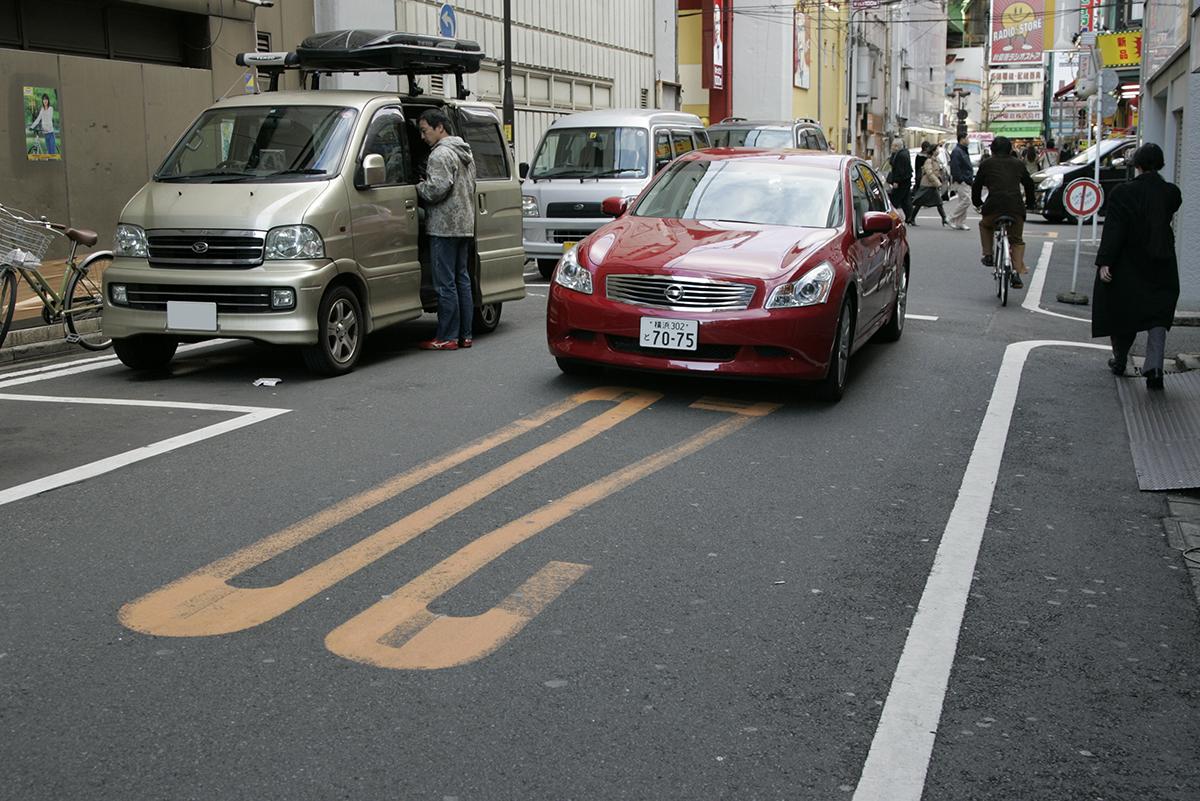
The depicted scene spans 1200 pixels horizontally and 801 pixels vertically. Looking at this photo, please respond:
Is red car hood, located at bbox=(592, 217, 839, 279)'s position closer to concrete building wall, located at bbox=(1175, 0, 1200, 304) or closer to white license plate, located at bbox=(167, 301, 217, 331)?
white license plate, located at bbox=(167, 301, 217, 331)

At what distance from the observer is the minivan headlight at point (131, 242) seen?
9.31 metres

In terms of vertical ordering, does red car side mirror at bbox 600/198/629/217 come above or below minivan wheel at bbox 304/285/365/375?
above

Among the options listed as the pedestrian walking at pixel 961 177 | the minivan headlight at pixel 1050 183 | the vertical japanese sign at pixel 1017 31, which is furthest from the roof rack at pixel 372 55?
the vertical japanese sign at pixel 1017 31

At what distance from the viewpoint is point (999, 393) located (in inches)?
366

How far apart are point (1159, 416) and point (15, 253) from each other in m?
8.21

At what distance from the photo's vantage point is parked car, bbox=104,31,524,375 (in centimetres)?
904

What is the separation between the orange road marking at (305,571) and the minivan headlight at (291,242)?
2.44 m

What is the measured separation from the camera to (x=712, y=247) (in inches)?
346

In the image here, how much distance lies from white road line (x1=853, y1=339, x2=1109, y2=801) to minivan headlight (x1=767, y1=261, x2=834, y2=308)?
1.57 meters

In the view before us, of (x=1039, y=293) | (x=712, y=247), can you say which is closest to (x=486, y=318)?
(x=712, y=247)

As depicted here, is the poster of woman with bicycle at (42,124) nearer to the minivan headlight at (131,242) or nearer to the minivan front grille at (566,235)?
the minivan front grille at (566,235)

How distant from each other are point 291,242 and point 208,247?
576 mm

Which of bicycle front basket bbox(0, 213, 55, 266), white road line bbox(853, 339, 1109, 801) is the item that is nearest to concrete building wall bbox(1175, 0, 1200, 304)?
white road line bbox(853, 339, 1109, 801)

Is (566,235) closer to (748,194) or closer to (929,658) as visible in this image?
(748,194)
